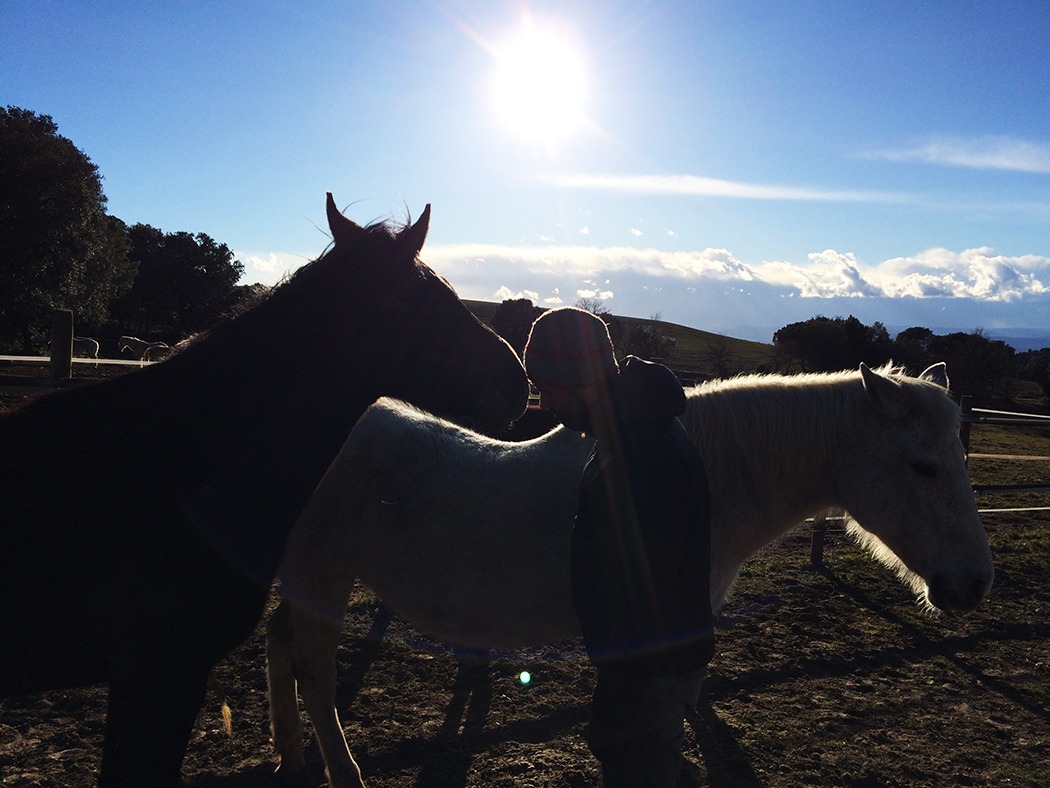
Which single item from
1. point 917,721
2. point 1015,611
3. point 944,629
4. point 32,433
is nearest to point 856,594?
point 944,629

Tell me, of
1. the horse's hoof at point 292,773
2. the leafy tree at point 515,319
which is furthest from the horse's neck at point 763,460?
the leafy tree at point 515,319

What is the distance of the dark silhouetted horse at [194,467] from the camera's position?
1646 mm

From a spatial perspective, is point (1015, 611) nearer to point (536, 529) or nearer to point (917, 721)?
point (917, 721)

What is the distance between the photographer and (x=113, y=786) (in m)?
1.65

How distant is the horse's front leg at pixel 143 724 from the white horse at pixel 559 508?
129 cm

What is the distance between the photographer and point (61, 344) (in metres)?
6.44

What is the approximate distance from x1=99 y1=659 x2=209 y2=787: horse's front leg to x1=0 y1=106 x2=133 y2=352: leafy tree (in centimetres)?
2783

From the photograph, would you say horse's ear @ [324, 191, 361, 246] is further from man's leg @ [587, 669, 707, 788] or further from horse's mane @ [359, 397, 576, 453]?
man's leg @ [587, 669, 707, 788]

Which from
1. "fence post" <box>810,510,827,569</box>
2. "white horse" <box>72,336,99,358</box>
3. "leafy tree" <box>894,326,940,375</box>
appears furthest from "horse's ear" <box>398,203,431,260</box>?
"leafy tree" <box>894,326,940,375</box>

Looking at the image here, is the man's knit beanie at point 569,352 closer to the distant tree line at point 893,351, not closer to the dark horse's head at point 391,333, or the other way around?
the dark horse's head at point 391,333

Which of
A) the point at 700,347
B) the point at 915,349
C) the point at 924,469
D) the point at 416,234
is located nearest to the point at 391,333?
the point at 416,234

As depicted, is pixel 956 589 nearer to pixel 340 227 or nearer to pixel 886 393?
pixel 886 393

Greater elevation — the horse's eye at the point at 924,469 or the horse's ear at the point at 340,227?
the horse's ear at the point at 340,227

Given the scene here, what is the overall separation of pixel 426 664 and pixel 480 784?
1425 mm
